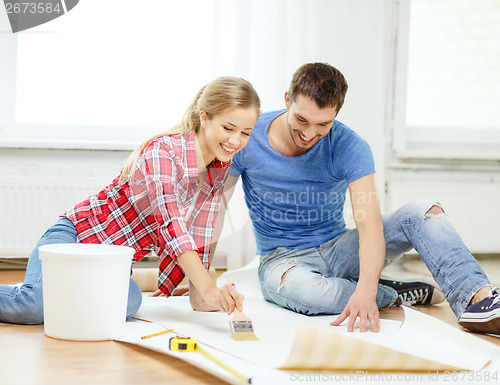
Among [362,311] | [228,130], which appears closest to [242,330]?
[362,311]

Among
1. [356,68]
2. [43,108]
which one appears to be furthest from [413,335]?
[43,108]

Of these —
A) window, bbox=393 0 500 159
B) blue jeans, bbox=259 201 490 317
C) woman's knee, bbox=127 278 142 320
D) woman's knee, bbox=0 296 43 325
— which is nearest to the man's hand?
blue jeans, bbox=259 201 490 317

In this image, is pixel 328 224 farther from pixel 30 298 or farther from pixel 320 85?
pixel 30 298

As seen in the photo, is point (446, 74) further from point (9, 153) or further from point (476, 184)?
→ point (9, 153)

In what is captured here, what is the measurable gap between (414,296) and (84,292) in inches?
43.3

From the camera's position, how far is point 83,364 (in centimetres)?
106

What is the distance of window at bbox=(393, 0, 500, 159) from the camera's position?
9.71 feet

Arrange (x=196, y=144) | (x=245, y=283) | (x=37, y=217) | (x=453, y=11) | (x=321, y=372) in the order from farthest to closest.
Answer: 1. (x=453, y=11)
2. (x=37, y=217)
3. (x=245, y=283)
4. (x=196, y=144)
5. (x=321, y=372)

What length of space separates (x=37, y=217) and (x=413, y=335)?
1825mm

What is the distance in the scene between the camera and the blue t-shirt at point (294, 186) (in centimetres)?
164

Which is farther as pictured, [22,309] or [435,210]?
[435,210]

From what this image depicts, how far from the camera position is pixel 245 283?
2025 millimetres

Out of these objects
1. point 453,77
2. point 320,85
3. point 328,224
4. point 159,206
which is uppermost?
point 453,77

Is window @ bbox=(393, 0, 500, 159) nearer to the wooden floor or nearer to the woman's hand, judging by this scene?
the woman's hand
